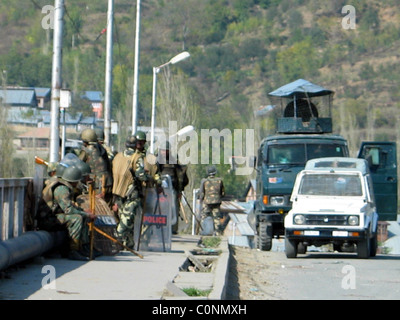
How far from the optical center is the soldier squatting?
43.2ft

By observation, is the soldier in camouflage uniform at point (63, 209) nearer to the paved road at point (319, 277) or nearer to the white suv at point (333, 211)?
the paved road at point (319, 277)

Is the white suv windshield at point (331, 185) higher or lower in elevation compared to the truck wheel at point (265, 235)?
higher

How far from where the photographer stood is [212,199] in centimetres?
2253

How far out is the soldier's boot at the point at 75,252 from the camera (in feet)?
43.6

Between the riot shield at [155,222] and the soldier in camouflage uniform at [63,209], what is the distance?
99.5 inches

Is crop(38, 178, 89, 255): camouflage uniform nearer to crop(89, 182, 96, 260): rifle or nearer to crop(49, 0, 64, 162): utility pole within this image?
crop(89, 182, 96, 260): rifle

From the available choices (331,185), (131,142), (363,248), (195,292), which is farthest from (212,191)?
(195,292)

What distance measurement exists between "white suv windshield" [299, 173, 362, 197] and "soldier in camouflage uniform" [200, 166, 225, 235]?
3664mm

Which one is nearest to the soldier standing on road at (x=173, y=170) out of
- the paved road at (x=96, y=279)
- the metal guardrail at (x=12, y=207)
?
the paved road at (x=96, y=279)

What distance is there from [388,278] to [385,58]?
13149 centimetres

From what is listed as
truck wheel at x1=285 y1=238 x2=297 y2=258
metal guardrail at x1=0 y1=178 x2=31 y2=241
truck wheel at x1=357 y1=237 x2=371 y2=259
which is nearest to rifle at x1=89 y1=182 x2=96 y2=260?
metal guardrail at x1=0 y1=178 x2=31 y2=241

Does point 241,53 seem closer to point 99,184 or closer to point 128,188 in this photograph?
point 99,184

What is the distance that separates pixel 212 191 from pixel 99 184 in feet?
23.2

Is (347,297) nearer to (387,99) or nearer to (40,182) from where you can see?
(40,182)
